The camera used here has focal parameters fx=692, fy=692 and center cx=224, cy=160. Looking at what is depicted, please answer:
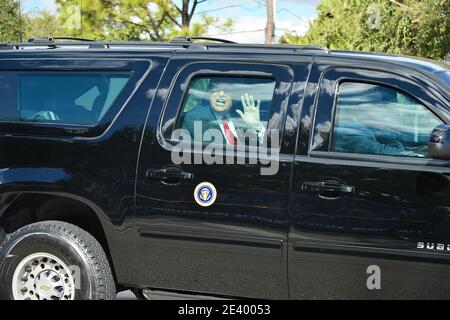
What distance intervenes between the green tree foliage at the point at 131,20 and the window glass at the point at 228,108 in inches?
880

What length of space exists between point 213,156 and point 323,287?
1013mm

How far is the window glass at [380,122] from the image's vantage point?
3.91 m

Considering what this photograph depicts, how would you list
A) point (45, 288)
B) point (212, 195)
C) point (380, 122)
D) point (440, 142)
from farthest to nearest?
point (45, 288)
point (212, 195)
point (380, 122)
point (440, 142)

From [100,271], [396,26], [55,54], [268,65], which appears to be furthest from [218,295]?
[396,26]

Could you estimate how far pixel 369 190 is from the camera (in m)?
3.82

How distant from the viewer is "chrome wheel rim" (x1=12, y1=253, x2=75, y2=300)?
4.49m

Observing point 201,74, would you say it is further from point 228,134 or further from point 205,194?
point 205,194

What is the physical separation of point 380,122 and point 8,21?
28.2m

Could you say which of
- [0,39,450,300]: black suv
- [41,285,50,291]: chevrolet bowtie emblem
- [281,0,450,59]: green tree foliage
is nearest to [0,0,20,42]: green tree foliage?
[281,0,450,59]: green tree foliage

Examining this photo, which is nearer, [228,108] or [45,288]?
[228,108]

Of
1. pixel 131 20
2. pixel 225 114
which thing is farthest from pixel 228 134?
pixel 131 20

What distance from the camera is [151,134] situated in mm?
4352

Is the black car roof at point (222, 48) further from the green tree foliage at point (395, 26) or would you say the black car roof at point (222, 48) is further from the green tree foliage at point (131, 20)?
the green tree foliage at point (131, 20)

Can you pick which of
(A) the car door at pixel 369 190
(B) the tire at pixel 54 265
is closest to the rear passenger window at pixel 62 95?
(B) the tire at pixel 54 265
